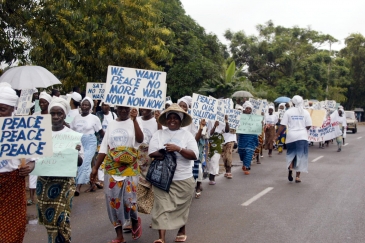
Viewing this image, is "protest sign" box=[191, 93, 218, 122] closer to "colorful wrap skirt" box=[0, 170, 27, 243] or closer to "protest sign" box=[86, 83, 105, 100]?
"protest sign" box=[86, 83, 105, 100]

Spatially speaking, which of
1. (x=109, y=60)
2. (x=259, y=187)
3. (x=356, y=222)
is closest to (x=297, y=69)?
(x=109, y=60)

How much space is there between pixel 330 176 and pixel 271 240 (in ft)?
20.4

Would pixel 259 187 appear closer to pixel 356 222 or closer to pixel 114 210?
pixel 356 222

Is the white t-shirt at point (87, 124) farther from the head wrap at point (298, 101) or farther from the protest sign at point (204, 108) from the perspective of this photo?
the head wrap at point (298, 101)

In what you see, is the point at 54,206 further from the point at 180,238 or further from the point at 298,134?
the point at 298,134

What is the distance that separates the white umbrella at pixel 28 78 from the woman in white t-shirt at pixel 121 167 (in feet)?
12.9

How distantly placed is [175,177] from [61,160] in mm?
1481

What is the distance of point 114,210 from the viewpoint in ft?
19.5

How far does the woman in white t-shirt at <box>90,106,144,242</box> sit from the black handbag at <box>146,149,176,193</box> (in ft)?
0.95

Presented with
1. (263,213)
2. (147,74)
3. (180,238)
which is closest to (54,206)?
(180,238)

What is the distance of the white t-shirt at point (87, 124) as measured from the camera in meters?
9.38

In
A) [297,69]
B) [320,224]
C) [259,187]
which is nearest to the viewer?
[320,224]

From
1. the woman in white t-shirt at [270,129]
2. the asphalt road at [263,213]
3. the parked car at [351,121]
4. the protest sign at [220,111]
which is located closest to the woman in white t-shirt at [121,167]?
the asphalt road at [263,213]

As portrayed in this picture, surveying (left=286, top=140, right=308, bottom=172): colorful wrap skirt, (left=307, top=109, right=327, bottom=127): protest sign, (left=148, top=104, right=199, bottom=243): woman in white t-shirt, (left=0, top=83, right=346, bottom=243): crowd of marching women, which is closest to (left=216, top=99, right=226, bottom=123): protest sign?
(left=0, top=83, right=346, bottom=243): crowd of marching women
